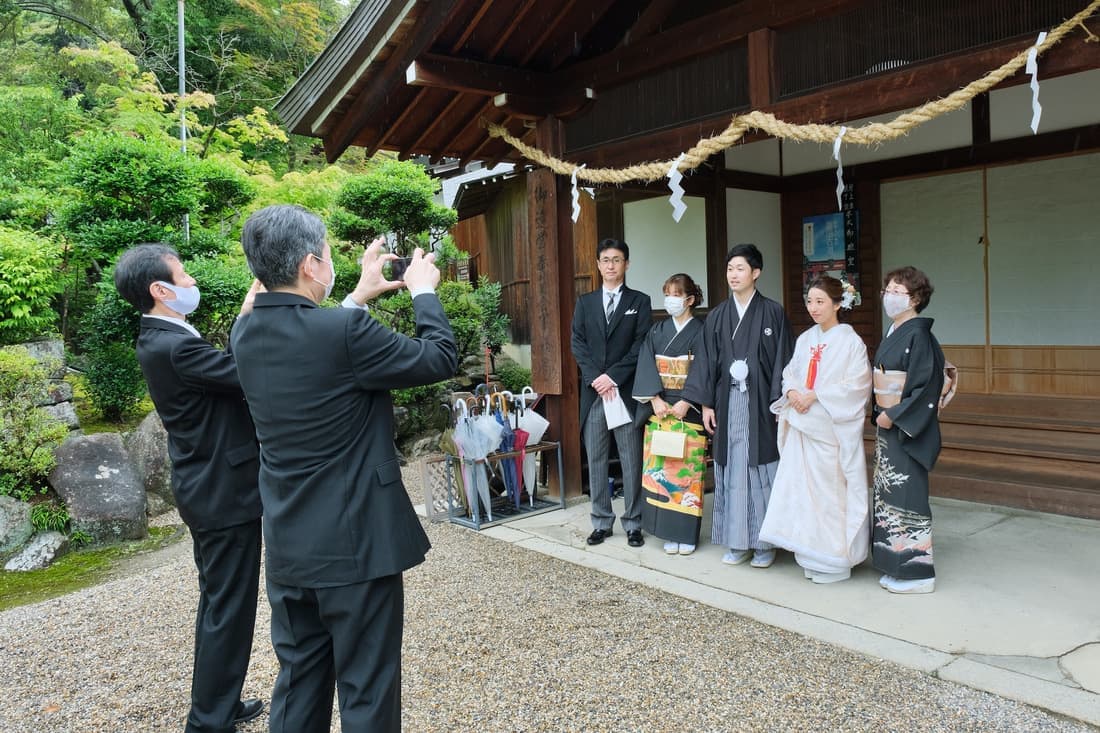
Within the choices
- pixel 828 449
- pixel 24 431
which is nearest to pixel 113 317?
pixel 24 431

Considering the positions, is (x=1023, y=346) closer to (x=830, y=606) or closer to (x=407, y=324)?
(x=830, y=606)

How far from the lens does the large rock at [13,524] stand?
569 cm

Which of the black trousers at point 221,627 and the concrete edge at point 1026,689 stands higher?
the black trousers at point 221,627

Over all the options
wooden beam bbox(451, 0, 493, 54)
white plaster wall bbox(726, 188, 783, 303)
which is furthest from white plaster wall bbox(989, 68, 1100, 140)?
wooden beam bbox(451, 0, 493, 54)

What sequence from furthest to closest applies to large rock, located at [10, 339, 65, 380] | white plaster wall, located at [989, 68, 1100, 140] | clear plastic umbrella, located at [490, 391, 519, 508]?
large rock, located at [10, 339, 65, 380]
white plaster wall, located at [989, 68, 1100, 140]
clear plastic umbrella, located at [490, 391, 519, 508]

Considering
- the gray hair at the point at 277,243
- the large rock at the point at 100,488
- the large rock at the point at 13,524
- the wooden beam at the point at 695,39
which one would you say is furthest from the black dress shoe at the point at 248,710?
the wooden beam at the point at 695,39

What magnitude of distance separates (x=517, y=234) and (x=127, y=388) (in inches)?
232

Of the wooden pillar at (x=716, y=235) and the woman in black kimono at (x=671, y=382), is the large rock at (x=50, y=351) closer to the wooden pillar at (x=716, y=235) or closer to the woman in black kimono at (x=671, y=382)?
the woman in black kimono at (x=671, y=382)

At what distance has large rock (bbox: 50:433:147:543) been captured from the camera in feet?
19.7

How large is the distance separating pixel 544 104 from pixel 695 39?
1449 millimetres

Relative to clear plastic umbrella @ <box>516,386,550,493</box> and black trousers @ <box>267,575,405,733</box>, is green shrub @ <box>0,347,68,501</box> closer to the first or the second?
clear plastic umbrella @ <box>516,386,550,493</box>

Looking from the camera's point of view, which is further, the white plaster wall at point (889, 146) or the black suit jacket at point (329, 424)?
the white plaster wall at point (889, 146)

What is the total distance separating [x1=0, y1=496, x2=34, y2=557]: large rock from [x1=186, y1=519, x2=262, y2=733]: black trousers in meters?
3.69

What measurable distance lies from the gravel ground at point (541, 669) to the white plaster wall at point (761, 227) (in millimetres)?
4524
